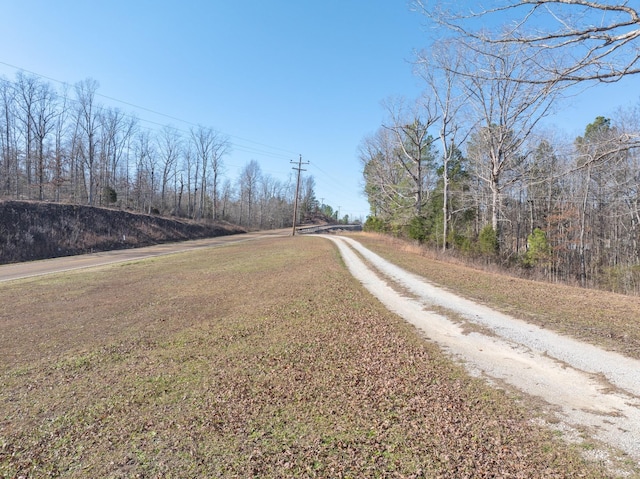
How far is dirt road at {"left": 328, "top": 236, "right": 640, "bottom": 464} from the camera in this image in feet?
10.5

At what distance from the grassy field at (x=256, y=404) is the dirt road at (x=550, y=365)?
41 centimetres

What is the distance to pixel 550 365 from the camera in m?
4.61

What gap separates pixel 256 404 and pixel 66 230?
34.1 meters

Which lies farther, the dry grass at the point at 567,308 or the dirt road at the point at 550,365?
the dry grass at the point at 567,308

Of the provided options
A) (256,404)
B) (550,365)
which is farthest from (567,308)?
(256,404)

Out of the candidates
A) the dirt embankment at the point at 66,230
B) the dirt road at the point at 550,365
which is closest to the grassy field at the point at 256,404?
the dirt road at the point at 550,365

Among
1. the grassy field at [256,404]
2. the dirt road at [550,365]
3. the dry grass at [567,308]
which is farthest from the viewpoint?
the dry grass at [567,308]

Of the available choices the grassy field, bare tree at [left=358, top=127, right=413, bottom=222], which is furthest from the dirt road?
bare tree at [left=358, top=127, right=413, bottom=222]

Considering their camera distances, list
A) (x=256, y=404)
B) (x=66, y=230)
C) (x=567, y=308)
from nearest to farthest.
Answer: (x=256, y=404) < (x=567, y=308) < (x=66, y=230)

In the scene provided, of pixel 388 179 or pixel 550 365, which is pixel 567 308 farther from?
pixel 388 179

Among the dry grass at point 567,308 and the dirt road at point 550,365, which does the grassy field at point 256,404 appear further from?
the dry grass at point 567,308

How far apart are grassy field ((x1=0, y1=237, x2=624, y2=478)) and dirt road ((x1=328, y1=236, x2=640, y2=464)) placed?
0.41 meters

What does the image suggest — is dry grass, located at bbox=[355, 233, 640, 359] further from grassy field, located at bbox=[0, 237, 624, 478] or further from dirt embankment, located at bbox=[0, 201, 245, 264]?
dirt embankment, located at bbox=[0, 201, 245, 264]

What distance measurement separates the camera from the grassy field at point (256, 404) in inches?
109
